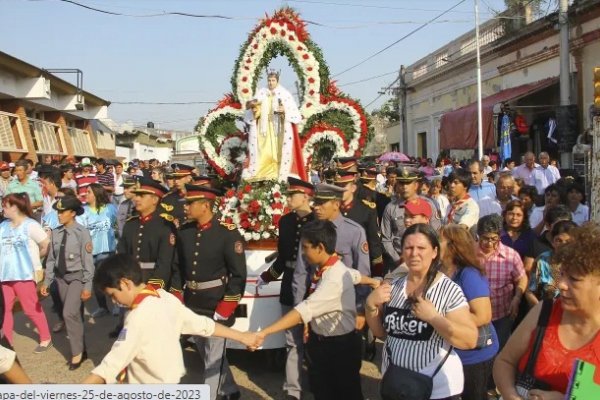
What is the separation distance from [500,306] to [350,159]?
420 centimetres

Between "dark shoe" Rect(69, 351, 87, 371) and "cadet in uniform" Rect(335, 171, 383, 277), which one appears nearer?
"cadet in uniform" Rect(335, 171, 383, 277)

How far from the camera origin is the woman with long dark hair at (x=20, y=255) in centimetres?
669

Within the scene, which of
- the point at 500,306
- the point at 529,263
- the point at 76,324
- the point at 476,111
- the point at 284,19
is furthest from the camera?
the point at 476,111

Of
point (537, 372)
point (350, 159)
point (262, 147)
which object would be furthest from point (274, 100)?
point (537, 372)

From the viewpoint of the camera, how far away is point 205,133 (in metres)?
→ 10.2

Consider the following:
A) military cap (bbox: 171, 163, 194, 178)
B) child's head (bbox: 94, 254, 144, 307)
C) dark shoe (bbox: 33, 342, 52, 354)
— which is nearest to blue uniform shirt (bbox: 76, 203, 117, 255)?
military cap (bbox: 171, 163, 194, 178)

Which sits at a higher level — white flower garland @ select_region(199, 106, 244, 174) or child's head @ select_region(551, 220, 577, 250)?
white flower garland @ select_region(199, 106, 244, 174)

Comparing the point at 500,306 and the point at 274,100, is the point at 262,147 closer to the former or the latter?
the point at 274,100

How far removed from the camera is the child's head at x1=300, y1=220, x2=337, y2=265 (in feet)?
13.8

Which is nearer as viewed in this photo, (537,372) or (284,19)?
(537,372)

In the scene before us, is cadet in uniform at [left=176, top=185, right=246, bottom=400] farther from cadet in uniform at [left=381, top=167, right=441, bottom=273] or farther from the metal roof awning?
the metal roof awning

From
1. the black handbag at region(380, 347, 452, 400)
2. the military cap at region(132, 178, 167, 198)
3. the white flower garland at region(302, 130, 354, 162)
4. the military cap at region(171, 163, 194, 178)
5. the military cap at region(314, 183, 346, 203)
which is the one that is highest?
the white flower garland at region(302, 130, 354, 162)

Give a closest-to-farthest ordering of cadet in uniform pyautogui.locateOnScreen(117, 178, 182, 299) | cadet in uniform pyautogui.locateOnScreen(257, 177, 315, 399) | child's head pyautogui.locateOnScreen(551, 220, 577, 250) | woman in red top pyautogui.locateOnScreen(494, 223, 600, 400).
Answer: woman in red top pyautogui.locateOnScreen(494, 223, 600, 400), child's head pyautogui.locateOnScreen(551, 220, 577, 250), cadet in uniform pyautogui.locateOnScreen(257, 177, 315, 399), cadet in uniform pyautogui.locateOnScreen(117, 178, 182, 299)

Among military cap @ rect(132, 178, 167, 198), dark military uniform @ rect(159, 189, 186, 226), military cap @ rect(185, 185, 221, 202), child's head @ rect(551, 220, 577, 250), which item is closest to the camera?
child's head @ rect(551, 220, 577, 250)
